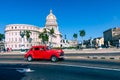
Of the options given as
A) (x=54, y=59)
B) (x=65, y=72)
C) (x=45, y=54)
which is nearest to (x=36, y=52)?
(x=45, y=54)

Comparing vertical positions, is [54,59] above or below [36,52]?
below

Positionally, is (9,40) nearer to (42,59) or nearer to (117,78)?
(42,59)

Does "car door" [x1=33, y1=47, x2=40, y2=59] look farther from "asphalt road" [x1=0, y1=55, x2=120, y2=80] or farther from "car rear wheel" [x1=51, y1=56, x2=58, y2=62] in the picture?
"asphalt road" [x1=0, y1=55, x2=120, y2=80]

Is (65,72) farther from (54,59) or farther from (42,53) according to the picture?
(42,53)

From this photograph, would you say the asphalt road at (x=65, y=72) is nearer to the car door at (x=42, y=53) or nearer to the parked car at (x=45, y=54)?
the parked car at (x=45, y=54)

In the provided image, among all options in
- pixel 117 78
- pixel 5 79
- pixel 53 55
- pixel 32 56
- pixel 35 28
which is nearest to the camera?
pixel 117 78

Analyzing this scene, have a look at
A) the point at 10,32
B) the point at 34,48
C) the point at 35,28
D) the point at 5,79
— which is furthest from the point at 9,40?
the point at 5,79

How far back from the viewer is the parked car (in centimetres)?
2813

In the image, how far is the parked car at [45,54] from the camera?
2813 cm

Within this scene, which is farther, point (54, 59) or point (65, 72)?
point (54, 59)

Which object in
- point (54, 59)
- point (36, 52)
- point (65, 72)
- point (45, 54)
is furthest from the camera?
point (36, 52)

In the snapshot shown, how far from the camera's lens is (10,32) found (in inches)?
6398

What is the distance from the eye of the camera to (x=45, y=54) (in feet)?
94.5

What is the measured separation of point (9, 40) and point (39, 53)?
5428 inches
